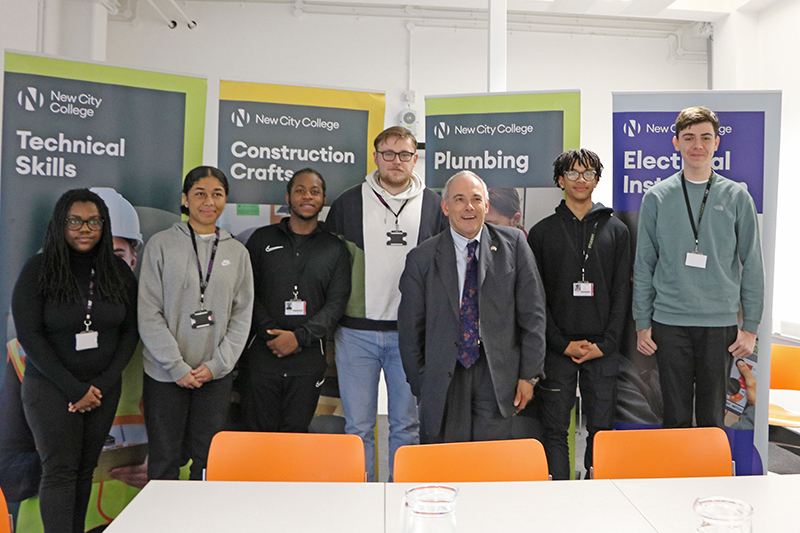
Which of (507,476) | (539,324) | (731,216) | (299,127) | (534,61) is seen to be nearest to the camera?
(507,476)

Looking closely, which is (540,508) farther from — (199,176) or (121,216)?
(121,216)

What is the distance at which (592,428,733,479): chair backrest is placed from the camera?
6.32 feet

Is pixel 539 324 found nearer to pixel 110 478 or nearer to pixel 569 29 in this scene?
pixel 110 478

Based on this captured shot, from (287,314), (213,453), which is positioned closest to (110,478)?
(287,314)

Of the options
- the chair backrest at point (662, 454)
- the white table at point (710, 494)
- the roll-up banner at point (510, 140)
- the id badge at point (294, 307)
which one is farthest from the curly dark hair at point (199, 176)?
the white table at point (710, 494)

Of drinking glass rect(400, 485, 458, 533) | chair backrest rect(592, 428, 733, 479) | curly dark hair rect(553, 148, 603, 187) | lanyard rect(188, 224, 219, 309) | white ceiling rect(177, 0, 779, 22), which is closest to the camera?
drinking glass rect(400, 485, 458, 533)

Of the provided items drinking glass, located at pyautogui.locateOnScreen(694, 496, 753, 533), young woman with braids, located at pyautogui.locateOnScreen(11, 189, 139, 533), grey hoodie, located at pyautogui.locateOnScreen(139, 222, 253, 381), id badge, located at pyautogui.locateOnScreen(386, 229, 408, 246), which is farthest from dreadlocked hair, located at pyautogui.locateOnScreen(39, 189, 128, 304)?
drinking glass, located at pyautogui.locateOnScreen(694, 496, 753, 533)

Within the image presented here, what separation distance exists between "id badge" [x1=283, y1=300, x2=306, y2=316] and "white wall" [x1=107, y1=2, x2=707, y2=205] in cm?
298

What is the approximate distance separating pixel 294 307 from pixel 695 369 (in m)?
2.19

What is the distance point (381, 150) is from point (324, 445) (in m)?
1.78

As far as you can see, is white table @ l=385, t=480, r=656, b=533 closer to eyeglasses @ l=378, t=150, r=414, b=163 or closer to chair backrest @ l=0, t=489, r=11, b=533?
chair backrest @ l=0, t=489, r=11, b=533

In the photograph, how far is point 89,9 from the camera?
5.25 metres

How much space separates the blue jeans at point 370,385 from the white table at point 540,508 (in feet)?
4.97

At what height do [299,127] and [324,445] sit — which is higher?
Answer: [299,127]
